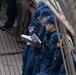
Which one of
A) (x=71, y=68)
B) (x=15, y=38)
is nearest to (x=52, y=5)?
(x=71, y=68)

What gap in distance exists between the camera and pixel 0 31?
195 inches

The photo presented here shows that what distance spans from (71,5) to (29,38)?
2496 mm

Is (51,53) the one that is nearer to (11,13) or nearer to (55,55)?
(55,55)

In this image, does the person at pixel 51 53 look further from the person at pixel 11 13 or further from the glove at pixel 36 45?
the person at pixel 11 13

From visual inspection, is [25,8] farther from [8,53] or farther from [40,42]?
[40,42]

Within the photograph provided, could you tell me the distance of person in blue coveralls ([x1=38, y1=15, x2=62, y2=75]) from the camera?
225cm

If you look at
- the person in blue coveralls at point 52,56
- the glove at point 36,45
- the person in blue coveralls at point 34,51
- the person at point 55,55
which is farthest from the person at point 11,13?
the person at point 55,55

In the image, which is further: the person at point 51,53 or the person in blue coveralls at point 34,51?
the person in blue coveralls at point 34,51

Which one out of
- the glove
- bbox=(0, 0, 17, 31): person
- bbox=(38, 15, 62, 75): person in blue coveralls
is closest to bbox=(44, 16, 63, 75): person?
bbox=(38, 15, 62, 75): person in blue coveralls

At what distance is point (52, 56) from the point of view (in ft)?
7.92

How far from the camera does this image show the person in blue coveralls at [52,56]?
7.39ft

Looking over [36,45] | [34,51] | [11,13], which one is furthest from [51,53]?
[11,13]

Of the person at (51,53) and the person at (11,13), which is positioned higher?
the person at (11,13)

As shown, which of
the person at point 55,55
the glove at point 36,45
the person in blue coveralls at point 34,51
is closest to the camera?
the person at point 55,55
